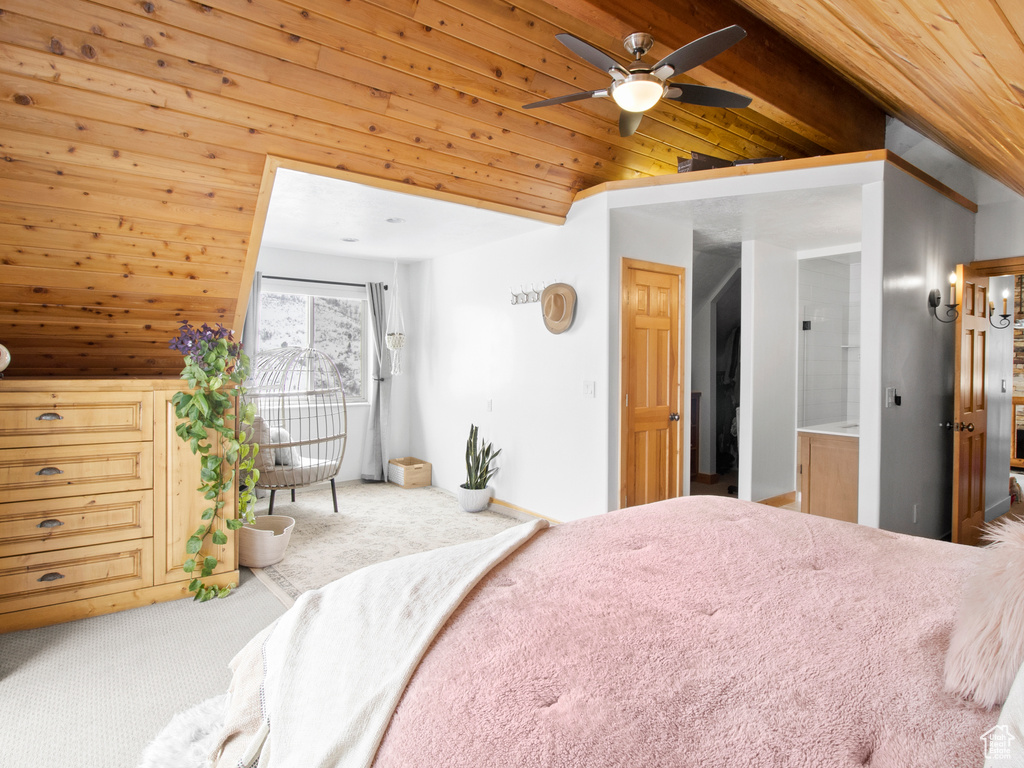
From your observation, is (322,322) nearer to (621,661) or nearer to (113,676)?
(113,676)

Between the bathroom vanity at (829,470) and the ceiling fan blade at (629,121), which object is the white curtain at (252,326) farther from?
the bathroom vanity at (829,470)

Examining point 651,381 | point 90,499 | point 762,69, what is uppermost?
point 762,69

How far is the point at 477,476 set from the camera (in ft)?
16.9

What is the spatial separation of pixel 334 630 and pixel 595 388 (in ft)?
10.2

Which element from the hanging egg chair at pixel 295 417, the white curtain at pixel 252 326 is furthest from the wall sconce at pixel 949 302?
the white curtain at pixel 252 326

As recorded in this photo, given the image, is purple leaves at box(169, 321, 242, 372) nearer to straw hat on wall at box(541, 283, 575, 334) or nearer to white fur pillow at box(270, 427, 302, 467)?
white fur pillow at box(270, 427, 302, 467)

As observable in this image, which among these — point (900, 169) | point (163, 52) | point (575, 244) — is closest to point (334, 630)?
point (163, 52)

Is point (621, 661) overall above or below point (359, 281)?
below

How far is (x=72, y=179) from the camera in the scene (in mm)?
2777

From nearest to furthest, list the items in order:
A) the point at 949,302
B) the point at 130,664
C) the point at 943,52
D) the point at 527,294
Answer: the point at 943,52 → the point at 130,664 → the point at 949,302 → the point at 527,294

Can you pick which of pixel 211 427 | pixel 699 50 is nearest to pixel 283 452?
pixel 211 427

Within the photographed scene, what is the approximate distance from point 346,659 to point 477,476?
390 cm

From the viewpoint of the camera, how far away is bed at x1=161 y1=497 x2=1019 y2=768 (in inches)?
36.9

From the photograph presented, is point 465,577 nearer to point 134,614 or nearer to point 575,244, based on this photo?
point 134,614
